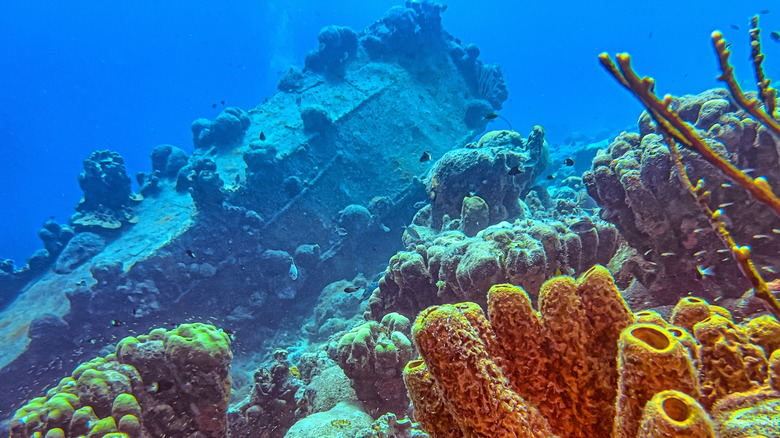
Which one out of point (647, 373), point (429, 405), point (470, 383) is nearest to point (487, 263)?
point (429, 405)

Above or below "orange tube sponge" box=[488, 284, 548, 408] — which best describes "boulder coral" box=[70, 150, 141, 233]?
above

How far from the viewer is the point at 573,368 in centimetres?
164

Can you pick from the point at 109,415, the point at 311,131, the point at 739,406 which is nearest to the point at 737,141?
the point at 739,406

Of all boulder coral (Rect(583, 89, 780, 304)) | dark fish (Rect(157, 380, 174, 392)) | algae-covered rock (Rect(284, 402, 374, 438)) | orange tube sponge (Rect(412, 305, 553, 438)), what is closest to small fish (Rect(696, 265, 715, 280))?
boulder coral (Rect(583, 89, 780, 304))

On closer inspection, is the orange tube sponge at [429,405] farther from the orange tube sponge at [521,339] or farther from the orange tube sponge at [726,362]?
the orange tube sponge at [726,362]

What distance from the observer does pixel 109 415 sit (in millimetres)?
3180

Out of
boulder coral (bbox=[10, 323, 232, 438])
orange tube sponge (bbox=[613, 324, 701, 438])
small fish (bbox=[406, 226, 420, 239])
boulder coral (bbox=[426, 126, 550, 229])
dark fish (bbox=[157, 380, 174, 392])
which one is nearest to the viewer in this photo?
orange tube sponge (bbox=[613, 324, 701, 438])

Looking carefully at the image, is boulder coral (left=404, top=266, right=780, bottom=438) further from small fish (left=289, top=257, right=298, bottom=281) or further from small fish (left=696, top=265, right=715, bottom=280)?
small fish (left=289, top=257, right=298, bottom=281)

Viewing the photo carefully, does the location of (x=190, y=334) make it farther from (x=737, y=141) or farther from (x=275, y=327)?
(x=275, y=327)

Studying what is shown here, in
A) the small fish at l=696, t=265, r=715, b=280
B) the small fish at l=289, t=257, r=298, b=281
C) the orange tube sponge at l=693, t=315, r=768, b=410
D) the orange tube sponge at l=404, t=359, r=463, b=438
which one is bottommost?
the orange tube sponge at l=693, t=315, r=768, b=410

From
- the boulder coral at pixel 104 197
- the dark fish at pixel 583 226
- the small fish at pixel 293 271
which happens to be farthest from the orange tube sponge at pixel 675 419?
the boulder coral at pixel 104 197

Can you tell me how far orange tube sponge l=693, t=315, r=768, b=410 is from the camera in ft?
5.58

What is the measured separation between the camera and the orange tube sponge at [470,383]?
1388mm

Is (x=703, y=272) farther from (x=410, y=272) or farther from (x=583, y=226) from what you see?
(x=410, y=272)
